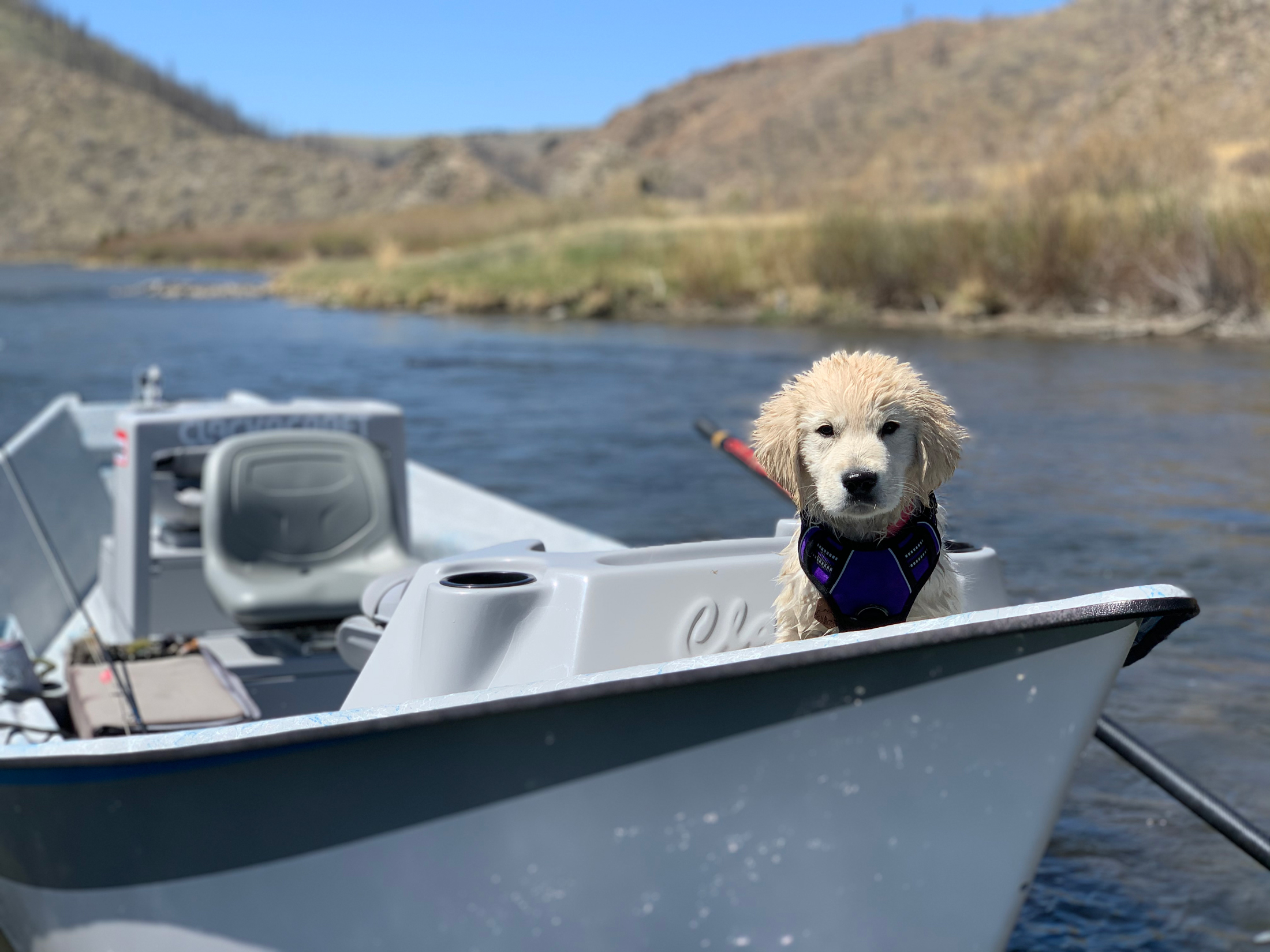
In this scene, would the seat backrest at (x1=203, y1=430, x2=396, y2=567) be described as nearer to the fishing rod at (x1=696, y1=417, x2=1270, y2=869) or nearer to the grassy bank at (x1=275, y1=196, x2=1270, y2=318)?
the fishing rod at (x1=696, y1=417, x2=1270, y2=869)

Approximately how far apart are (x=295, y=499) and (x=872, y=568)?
2.79m

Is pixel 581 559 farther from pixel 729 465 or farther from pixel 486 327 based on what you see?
pixel 486 327

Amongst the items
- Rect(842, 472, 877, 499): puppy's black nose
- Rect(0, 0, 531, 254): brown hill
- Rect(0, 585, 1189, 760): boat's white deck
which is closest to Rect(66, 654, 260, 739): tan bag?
Rect(0, 585, 1189, 760): boat's white deck

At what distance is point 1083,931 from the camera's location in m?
3.71

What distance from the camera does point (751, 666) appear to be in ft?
6.91

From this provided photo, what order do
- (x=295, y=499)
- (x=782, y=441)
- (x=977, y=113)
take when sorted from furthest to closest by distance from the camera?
(x=977, y=113), (x=295, y=499), (x=782, y=441)

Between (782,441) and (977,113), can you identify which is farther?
(977,113)

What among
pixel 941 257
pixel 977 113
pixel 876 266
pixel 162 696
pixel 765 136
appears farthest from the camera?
pixel 765 136

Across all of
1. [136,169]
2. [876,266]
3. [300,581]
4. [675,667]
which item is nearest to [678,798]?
[675,667]

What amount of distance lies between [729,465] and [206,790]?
9.94m

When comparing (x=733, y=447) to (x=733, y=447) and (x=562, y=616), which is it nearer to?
(x=733, y=447)

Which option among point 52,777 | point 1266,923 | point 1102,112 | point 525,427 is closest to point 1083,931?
point 1266,923

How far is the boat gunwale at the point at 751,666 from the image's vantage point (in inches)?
81.7

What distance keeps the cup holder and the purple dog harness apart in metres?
0.58
